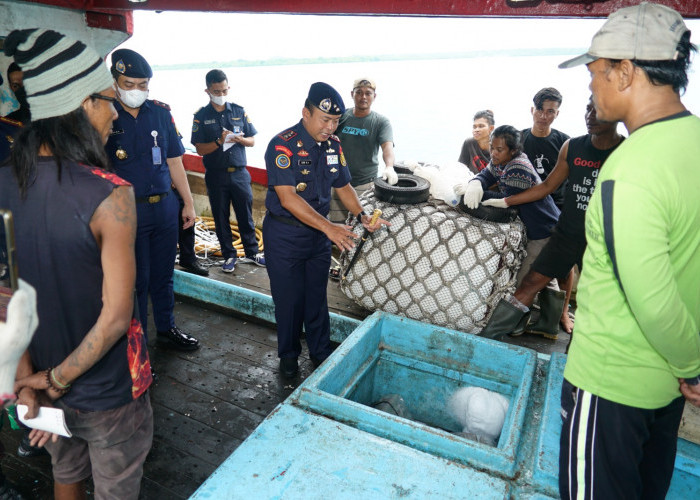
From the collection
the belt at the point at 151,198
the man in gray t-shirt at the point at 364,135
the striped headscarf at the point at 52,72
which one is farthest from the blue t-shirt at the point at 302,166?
the man in gray t-shirt at the point at 364,135

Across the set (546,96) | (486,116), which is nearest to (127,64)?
(546,96)

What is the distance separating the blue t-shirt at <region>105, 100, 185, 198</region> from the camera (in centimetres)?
236

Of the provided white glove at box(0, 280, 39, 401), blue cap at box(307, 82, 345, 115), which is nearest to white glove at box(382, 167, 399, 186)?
blue cap at box(307, 82, 345, 115)

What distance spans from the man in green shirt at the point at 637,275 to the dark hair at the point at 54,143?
1142mm

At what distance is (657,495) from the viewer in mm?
1207

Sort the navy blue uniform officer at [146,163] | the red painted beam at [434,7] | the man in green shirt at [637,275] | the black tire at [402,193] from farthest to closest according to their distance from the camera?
1. the black tire at [402,193]
2. the navy blue uniform officer at [146,163]
3. the red painted beam at [434,7]
4. the man in green shirt at [637,275]

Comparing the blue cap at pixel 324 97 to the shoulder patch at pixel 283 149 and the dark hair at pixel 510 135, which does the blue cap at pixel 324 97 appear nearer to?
the shoulder patch at pixel 283 149

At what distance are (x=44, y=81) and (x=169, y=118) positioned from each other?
1.61 metres

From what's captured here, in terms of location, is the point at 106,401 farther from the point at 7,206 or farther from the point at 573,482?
the point at 573,482

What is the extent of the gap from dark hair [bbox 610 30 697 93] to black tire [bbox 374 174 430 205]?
1.73 m

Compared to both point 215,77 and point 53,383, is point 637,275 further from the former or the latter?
point 215,77

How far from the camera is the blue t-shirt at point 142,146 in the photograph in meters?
2.36

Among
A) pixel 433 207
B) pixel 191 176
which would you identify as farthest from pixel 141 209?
pixel 191 176

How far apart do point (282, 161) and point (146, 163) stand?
744mm
